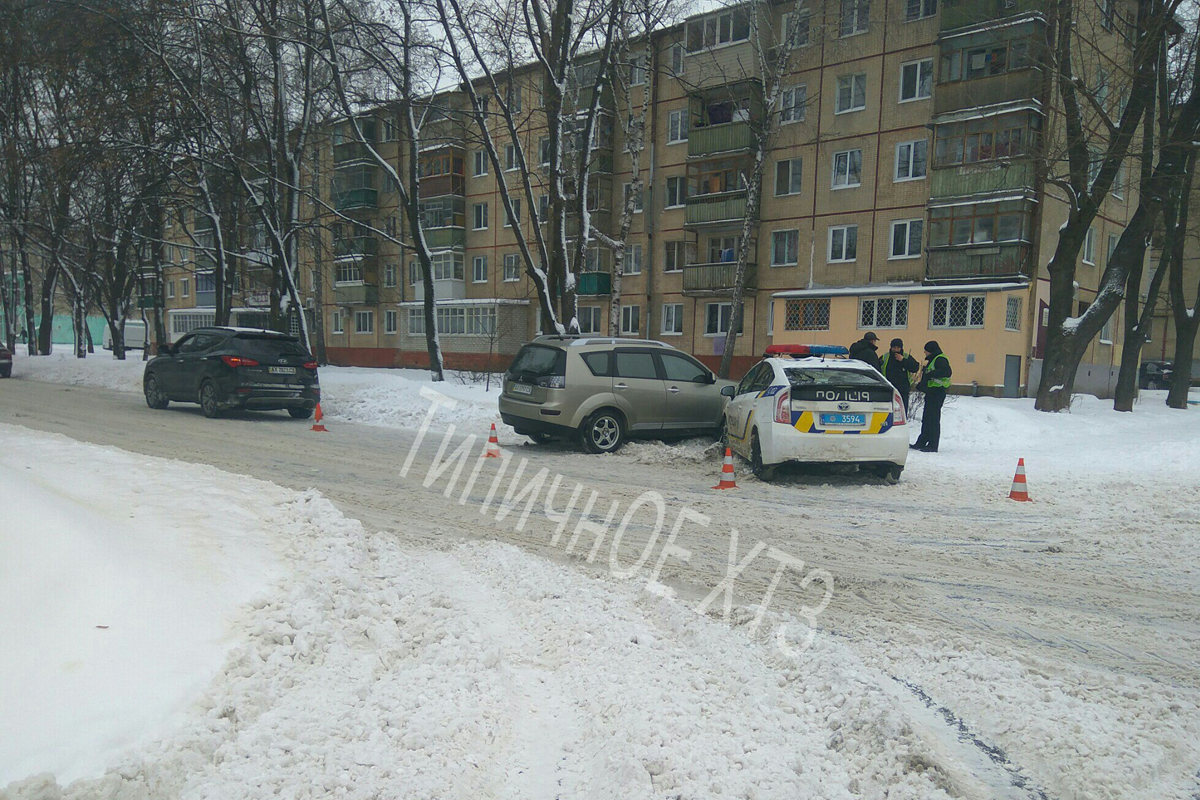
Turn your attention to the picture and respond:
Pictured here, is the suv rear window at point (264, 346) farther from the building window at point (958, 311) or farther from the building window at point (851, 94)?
the building window at point (851, 94)

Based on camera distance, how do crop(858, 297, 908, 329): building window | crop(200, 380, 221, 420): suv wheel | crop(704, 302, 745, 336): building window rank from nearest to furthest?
crop(200, 380, 221, 420): suv wheel
crop(858, 297, 908, 329): building window
crop(704, 302, 745, 336): building window

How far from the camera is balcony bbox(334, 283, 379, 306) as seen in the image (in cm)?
4641

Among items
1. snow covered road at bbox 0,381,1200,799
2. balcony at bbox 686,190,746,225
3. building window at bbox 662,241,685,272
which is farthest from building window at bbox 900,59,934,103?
snow covered road at bbox 0,381,1200,799

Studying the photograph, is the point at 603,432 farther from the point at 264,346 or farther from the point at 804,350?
the point at 264,346

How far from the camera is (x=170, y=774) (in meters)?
2.89

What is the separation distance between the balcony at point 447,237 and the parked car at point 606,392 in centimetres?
3158

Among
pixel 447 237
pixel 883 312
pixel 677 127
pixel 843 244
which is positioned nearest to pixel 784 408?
pixel 883 312

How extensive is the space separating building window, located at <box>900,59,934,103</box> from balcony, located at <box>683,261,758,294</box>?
8.35m

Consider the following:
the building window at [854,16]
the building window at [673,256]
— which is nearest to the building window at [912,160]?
the building window at [854,16]

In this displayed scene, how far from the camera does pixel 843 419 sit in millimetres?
9336

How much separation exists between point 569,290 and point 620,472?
34.8 feet

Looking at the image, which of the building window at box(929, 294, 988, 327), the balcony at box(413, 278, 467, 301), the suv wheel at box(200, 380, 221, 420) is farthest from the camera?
the balcony at box(413, 278, 467, 301)

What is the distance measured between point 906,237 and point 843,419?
22329 mm

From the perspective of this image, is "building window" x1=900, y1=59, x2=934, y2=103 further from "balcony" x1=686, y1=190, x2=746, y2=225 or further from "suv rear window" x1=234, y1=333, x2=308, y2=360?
"suv rear window" x1=234, y1=333, x2=308, y2=360
